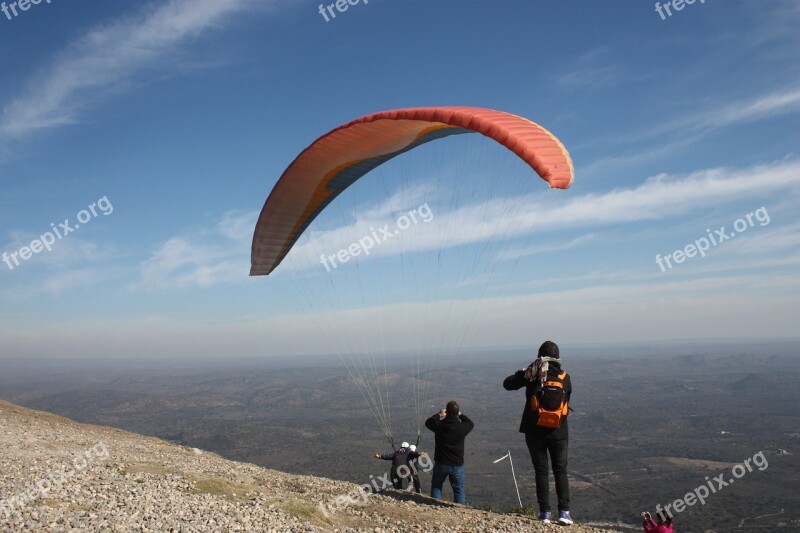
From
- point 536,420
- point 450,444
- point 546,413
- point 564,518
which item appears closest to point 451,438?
point 450,444

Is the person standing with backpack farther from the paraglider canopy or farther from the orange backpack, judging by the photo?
the paraglider canopy

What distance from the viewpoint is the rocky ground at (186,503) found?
7.36 meters

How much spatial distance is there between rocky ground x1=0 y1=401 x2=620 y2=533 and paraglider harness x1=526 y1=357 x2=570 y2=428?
187 cm

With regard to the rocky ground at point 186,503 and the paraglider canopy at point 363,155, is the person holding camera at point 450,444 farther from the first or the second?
the paraglider canopy at point 363,155

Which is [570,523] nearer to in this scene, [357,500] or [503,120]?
[357,500]

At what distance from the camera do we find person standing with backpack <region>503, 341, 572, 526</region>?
7484mm

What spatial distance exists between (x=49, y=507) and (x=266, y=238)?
26.2 ft

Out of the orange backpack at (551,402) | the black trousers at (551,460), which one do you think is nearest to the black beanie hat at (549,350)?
the orange backpack at (551,402)

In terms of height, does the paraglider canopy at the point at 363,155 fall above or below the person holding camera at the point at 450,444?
above

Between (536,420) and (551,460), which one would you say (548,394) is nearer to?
(536,420)

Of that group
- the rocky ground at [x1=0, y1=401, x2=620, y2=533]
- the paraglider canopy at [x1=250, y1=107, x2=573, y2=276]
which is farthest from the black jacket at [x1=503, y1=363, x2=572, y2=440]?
the paraglider canopy at [x1=250, y1=107, x2=573, y2=276]

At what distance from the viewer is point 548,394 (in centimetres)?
750

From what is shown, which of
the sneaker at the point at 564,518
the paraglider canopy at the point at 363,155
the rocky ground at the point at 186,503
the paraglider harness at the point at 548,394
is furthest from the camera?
the paraglider canopy at the point at 363,155

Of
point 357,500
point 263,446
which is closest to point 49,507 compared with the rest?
point 357,500
